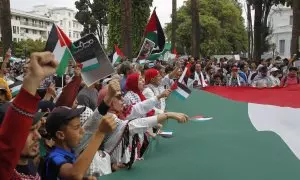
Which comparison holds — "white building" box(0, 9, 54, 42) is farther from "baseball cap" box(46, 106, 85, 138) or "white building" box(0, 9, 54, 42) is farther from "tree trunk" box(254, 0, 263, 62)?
"baseball cap" box(46, 106, 85, 138)

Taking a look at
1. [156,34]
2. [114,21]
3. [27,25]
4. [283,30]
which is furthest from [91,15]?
[27,25]

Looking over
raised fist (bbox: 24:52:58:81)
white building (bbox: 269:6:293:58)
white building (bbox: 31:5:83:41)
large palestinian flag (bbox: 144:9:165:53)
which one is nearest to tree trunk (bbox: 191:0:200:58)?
large palestinian flag (bbox: 144:9:165:53)

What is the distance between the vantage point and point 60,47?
5.79 meters

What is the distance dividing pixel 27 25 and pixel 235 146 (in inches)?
4721

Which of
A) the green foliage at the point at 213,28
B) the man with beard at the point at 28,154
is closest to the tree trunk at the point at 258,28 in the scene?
the man with beard at the point at 28,154

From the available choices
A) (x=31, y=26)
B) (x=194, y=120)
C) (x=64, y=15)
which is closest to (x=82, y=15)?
(x=194, y=120)

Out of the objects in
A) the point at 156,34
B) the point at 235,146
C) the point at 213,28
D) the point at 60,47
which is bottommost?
the point at 235,146

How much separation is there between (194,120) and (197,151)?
68.7 inches

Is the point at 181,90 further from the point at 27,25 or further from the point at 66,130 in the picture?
the point at 27,25

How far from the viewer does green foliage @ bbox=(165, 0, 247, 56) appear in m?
57.2

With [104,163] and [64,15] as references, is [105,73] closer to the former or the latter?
[104,163]

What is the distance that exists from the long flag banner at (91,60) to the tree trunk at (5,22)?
28.5 feet

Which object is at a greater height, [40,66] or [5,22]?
[5,22]

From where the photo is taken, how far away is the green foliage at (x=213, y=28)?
57219mm
